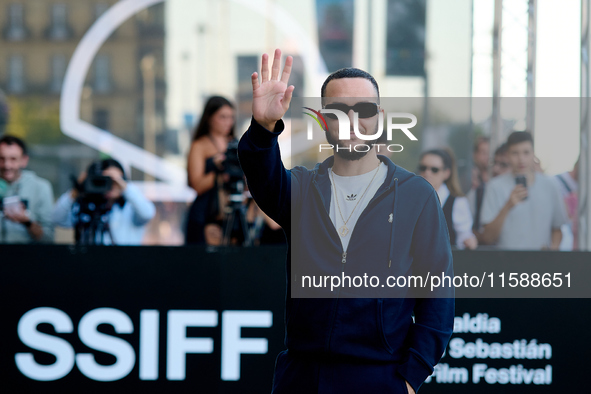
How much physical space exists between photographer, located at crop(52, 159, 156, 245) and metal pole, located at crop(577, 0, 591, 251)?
3.23 meters

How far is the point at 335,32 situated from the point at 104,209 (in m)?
2.98

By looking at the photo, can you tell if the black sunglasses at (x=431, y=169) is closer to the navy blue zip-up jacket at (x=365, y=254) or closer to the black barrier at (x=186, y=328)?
the black barrier at (x=186, y=328)

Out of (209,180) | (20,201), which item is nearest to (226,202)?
(209,180)

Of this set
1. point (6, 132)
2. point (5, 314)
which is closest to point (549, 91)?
point (5, 314)

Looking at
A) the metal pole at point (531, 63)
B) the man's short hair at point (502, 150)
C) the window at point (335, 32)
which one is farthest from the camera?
the window at point (335, 32)

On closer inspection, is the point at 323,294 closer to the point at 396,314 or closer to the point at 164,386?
the point at 396,314

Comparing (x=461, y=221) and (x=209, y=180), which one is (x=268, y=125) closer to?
(x=461, y=221)

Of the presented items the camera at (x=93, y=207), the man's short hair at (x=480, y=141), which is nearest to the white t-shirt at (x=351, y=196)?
the camera at (x=93, y=207)

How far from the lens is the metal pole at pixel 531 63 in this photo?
5133 millimetres

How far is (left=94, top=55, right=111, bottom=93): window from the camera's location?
664cm

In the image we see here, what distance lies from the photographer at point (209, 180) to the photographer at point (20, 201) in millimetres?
1011

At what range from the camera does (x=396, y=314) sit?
2049 mm

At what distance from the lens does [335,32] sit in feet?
21.2

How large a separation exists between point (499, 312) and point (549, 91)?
2377 mm
